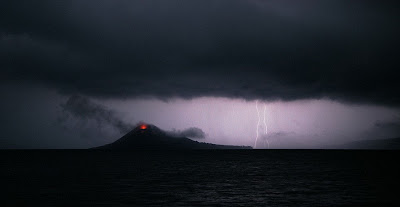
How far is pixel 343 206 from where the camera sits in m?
38.2

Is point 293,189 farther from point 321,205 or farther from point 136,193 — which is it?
point 136,193

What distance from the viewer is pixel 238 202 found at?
41.2 metres

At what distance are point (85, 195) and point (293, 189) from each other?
29.8 meters

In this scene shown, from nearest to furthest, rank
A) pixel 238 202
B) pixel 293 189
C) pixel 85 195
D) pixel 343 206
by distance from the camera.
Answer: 1. pixel 343 206
2. pixel 238 202
3. pixel 85 195
4. pixel 293 189

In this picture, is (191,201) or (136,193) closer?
(191,201)

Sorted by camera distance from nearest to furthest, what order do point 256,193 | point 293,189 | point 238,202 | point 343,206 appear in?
point 343,206 < point 238,202 < point 256,193 < point 293,189

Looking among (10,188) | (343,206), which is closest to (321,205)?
(343,206)

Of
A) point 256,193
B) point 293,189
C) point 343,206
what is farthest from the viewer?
point 293,189

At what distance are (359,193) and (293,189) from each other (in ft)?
29.9

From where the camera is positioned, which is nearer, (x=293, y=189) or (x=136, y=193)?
(x=136, y=193)

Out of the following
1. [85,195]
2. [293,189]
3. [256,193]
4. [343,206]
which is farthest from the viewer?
[293,189]

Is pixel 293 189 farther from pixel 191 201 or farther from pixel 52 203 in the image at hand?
pixel 52 203

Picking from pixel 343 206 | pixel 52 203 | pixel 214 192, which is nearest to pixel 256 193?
pixel 214 192

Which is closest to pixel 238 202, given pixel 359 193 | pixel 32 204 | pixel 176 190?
pixel 176 190
